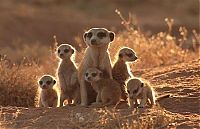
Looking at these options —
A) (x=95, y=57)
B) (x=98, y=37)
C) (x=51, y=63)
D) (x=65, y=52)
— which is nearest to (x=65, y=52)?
(x=65, y=52)

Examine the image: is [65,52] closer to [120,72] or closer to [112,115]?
[120,72]

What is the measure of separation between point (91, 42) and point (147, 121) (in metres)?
2.37

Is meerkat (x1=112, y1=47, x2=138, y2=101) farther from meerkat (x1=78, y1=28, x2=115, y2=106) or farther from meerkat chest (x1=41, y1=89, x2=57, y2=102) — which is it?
meerkat chest (x1=41, y1=89, x2=57, y2=102)

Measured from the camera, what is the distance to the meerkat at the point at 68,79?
1030 centimetres

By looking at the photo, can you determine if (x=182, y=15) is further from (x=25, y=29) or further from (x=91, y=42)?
(x=91, y=42)

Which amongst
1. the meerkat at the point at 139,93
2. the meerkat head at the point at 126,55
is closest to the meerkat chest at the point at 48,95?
the meerkat head at the point at 126,55

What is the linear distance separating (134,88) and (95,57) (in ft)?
3.65

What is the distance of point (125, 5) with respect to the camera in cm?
3731

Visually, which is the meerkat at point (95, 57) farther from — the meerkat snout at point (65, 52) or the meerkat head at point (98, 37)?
the meerkat snout at point (65, 52)

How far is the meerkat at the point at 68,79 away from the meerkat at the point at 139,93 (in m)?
1.13

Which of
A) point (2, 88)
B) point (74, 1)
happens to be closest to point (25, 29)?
point (74, 1)

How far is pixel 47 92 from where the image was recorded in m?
10.6

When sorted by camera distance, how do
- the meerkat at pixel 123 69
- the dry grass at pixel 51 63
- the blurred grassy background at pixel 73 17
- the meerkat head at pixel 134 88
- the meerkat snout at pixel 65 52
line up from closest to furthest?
the meerkat head at pixel 134 88
the meerkat at pixel 123 69
the meerkat snout at pixel 65 52
the dry grass at pixel 51 63
the blurred grassy background at pixel 73 17

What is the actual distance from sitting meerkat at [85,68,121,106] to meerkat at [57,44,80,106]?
559 mm
